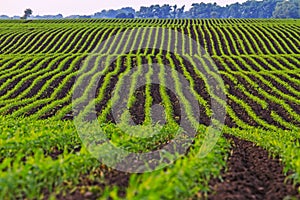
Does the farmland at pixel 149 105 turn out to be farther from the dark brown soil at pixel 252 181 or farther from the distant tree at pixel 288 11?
the distant tree at pixel 288 11

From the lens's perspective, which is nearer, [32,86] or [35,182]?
[35,182]

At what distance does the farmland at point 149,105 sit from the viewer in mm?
5082

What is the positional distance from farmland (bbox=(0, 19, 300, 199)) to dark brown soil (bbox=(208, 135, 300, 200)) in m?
0.03

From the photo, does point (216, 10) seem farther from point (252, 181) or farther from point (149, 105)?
point (252, 181)

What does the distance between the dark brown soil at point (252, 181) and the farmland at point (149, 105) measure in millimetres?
26

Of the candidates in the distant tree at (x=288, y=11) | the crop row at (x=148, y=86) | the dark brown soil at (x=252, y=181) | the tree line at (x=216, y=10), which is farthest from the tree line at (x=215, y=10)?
the dark brown soil at (x=252, y=181)

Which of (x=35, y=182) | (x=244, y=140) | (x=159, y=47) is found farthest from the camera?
(x=159, y=47)

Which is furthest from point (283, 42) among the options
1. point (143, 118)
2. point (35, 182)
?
point (35, 182)

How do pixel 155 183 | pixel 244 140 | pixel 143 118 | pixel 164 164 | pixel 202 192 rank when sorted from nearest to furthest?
pixel 155 183 < pixel 202 192 < pixel 164 164 < pixel 244 140 < pixel 143 118

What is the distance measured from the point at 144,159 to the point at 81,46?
27.0 metres

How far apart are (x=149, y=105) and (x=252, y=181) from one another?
429 inches

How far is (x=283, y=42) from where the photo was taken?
33.3 metres

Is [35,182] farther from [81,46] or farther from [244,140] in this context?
[81,46]

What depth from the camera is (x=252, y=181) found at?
619cm
